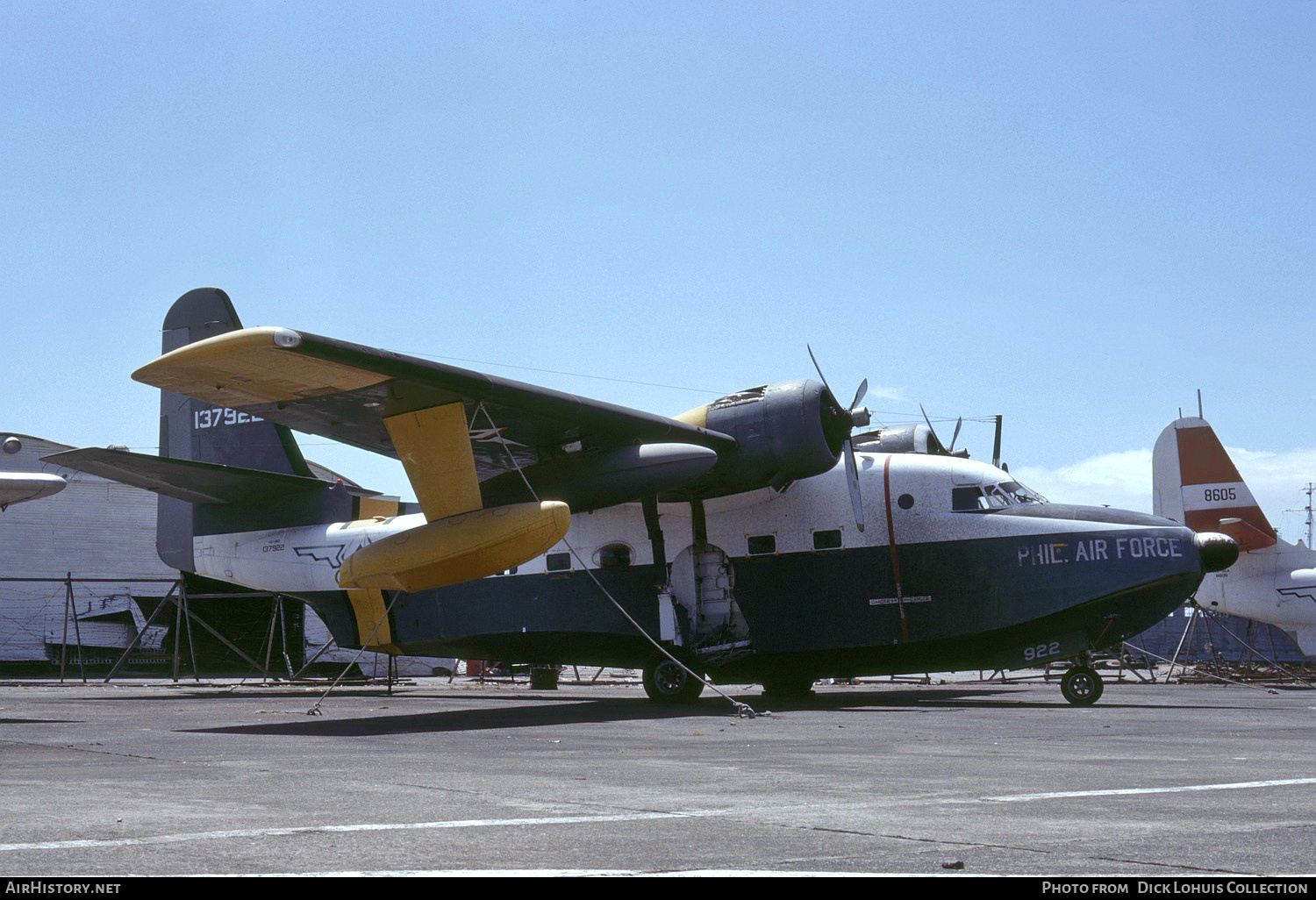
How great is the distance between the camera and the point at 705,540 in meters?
18.6

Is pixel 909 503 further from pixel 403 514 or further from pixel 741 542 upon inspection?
pixel 403 514

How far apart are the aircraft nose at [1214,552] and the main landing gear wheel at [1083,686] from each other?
7.20ft

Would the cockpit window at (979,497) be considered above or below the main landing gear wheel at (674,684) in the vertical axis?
above

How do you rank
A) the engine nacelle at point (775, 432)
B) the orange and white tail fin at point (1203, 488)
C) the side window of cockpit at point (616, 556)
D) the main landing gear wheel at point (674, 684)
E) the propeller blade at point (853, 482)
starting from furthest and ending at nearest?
1. the orange and white tail fin at point (1203, 488)
2. the side window of cockpit at point (616, 556)
3. the main landing gear wheel at point (674, 684)
4. the propeller blade at point (853, 482)
5. the engine nacelle at point (775, 432)

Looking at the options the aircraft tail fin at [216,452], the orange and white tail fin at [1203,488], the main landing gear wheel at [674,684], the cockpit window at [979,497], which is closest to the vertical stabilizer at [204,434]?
the aircraft tail fin at [216,452]

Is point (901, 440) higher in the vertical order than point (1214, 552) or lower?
higher

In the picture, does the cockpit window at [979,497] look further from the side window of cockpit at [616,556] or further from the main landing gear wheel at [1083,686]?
the side window of cockpit at [616,556]

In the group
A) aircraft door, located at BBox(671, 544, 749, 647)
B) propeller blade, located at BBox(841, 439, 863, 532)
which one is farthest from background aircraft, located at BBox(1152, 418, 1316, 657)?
aircraft door, located at BBox(671, 544, 749, 647)

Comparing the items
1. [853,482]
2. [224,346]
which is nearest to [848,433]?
[853,482]

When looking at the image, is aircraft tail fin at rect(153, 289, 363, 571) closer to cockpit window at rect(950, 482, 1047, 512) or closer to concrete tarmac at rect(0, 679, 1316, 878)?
concrete tarmac at rect(0, 679, 1316, 878)

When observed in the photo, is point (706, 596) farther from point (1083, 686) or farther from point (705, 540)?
point (1083, 686)

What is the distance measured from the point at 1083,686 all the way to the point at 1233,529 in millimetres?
15147

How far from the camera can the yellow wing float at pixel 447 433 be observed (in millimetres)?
13430

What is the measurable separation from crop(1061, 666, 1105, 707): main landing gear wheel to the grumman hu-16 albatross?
0.09 ft
